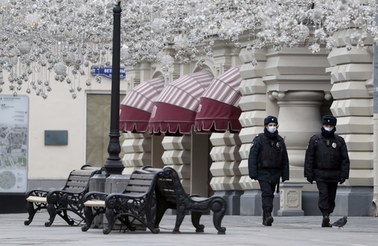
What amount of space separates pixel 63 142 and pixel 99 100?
1.92 metres

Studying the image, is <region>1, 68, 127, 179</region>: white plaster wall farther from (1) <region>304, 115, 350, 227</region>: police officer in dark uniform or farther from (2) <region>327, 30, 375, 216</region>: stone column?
(1) <region>304, 115, 350, 227</region>: police officer in dark uniform

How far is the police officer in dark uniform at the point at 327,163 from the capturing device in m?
26.5

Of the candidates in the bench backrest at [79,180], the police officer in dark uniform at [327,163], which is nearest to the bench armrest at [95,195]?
the bench backrest at [79,180]

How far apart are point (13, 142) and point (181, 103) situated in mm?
7404

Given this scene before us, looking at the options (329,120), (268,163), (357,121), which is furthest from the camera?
(357,121)

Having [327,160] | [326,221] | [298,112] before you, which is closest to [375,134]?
[298,112]

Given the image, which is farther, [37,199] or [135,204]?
[37,199]

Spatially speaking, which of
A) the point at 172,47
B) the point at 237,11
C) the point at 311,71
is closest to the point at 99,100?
the point at 172,47

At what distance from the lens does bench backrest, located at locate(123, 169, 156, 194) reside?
22.8m

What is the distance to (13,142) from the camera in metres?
33.2

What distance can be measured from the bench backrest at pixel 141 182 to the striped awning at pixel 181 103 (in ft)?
52.2

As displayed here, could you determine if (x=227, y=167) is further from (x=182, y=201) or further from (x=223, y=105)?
(x=182, y=201)

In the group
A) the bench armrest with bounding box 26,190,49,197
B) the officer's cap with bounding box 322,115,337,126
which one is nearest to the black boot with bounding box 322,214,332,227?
the officer's cap with bounding box 322,115,337,126

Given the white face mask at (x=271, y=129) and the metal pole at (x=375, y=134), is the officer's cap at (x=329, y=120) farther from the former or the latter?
the metal pole at (x=375, y=134)
